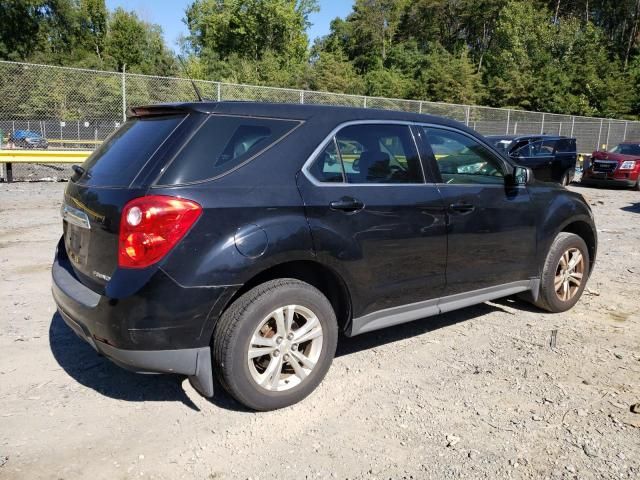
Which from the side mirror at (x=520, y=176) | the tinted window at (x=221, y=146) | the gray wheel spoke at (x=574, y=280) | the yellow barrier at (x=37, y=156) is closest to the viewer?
the tinted window at (x=221, y=146)

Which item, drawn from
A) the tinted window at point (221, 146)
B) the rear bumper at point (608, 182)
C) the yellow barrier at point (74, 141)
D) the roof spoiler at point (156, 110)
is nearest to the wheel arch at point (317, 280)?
the tinted window at point (221, 146)

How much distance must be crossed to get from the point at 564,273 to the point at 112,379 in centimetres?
388

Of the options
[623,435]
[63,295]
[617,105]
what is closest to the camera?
[623,435]

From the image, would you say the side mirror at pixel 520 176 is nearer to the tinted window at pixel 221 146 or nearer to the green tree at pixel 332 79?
the tinted window at pixel 221 146

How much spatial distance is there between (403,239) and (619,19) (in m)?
72.5

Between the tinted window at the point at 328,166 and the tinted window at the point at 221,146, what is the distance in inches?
10.2

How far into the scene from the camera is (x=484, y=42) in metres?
70.4

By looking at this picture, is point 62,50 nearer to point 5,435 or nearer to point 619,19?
point 619,19

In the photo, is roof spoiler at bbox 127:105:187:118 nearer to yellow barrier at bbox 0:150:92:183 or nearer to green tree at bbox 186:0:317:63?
yellow barrier at bbox 0:150:92:183

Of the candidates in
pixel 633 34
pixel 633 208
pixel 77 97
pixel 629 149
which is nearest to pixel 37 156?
pixel 77 97

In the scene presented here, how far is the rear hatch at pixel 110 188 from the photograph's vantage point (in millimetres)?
2793

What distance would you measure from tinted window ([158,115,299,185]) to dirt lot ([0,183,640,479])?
138cm

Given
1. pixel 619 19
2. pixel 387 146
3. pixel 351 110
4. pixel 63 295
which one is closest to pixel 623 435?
pixel 387 146

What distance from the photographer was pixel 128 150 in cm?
312
